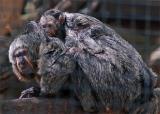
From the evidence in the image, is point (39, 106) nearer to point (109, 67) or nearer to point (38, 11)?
point (109, 67)

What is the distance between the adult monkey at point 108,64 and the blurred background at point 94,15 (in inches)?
46.6

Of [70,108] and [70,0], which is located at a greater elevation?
Answer: [70,0]

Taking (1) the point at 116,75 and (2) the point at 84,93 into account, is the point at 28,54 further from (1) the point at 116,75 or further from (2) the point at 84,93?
(1) the point at 116,75

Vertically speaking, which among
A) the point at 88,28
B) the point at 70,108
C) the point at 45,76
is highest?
the point at 88,28

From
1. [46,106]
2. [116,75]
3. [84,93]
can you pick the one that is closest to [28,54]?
[46,106]

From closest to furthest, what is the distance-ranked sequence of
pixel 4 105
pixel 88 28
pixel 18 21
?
1. pixel 4 105
2. pixel 88 28
3. pixel 18 21

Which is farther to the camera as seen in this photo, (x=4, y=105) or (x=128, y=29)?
(x=128, y=29)

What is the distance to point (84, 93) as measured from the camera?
4.13m

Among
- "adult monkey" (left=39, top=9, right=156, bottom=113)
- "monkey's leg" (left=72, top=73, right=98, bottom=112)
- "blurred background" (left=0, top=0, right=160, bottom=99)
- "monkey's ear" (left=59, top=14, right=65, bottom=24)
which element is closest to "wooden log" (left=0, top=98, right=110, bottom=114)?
"monkey's leg" (left=72, top=73, right=98, bottom=112)

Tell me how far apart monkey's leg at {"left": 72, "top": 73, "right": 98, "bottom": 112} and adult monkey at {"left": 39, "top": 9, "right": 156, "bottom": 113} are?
5 centimetres

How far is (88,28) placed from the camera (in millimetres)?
4398

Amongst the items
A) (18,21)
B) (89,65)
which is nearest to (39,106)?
(89,65)

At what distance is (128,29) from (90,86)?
10.0ft

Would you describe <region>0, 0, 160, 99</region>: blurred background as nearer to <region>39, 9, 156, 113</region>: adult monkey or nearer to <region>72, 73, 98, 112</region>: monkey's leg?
<region>39, 9, 156, 113</region>: adult monkey
